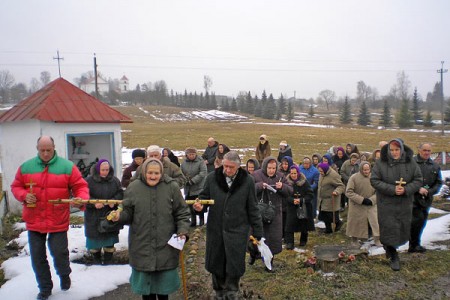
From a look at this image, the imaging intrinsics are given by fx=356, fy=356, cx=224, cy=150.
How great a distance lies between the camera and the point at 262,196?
569cm

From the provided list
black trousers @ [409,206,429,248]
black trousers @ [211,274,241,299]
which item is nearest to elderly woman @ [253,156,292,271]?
black trousers @ [211,274,241,299]

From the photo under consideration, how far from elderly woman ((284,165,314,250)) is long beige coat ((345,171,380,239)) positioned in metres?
0.78

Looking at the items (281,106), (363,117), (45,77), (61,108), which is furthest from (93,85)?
(61,108)

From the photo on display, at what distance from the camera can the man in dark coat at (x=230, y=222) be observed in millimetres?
4312

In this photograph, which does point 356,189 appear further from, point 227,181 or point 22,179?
point 22,179

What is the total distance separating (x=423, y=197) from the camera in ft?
19.6

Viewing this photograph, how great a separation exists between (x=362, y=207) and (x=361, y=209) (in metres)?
0.04

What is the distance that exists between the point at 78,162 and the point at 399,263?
1025 cm

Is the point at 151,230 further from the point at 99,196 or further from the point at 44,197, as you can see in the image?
the point at 99,196

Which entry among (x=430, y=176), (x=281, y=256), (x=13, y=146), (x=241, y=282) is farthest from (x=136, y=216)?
(x=13, y=146)

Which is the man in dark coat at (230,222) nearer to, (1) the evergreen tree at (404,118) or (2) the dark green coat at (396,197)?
(2) the dark green coat at (396,197)

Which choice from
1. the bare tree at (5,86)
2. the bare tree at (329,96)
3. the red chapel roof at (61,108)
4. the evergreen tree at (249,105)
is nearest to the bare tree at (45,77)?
the bare tree at (5,86)

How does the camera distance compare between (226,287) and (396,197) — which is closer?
(226,287)

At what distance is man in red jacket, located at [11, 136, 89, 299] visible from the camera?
14.8 ft
